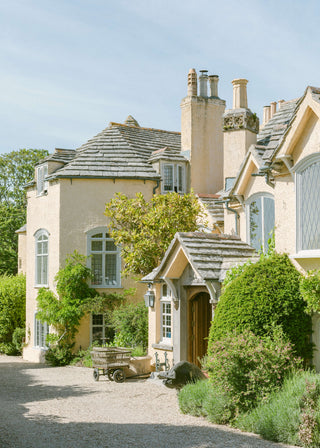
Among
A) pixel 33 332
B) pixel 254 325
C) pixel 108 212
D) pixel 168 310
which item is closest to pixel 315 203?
pixel 254 325

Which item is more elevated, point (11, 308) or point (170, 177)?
point (170, 177)

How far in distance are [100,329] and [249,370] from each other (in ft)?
44.0

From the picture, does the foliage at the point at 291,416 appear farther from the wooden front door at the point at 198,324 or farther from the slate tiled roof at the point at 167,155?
the slate tiled roof at the point at 167,155

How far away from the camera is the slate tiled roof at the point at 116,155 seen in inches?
961

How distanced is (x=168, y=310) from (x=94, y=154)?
9356 mm

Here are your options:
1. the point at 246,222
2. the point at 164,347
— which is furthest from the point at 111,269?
the point at 246,222

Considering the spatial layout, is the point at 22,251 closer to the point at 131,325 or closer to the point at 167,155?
the point at 167,155

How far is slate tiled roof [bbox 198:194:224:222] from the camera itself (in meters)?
22.9

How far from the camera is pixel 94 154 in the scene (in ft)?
83.7

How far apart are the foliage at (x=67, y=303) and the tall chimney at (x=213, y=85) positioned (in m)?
9.66

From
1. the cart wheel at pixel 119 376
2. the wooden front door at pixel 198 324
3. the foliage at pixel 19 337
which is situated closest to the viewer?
the wooden front door at pixel 198 324

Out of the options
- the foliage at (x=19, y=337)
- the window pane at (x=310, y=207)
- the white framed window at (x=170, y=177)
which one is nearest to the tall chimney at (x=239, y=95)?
the white framed window at (x=170, y=177)

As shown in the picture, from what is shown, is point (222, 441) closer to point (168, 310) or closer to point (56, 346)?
point (168, 310)

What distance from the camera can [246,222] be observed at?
1811 cm
